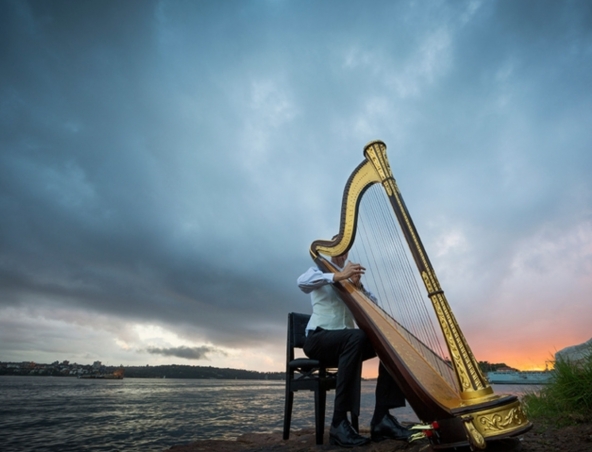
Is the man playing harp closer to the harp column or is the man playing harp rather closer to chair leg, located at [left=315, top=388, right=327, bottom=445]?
chair leg, located at [left=315, top=388, right=327, bottom=445]

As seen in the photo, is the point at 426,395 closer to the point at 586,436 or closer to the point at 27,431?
the point at 586,436

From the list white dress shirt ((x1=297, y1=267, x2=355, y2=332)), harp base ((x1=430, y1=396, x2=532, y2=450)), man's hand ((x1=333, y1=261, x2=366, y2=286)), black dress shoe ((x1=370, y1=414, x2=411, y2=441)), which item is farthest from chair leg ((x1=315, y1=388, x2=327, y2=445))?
harp base ((x1=430, y1=396, x2=532, y2=450))

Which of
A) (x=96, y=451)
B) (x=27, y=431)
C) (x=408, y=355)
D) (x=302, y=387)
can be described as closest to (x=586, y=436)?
(x=408, y=355)

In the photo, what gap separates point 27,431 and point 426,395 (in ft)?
17.9

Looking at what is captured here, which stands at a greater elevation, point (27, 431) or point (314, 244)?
point (314, 244)

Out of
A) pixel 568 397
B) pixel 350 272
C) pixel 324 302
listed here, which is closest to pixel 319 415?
pixel 324 302

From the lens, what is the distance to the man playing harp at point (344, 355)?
2270 millimetres

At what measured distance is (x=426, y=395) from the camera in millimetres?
1684

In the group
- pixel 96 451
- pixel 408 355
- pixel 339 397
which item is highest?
pixel 408 355

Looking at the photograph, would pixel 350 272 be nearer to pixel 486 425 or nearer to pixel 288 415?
pixel 486 425

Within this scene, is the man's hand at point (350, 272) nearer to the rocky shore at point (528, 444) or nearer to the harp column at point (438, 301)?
the harp column at point (438, 301)

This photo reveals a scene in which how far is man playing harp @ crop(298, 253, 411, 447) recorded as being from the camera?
227 cm

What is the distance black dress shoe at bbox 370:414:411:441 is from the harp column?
801mm

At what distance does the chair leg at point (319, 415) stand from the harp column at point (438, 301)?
1179mm
